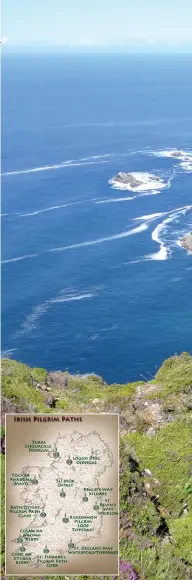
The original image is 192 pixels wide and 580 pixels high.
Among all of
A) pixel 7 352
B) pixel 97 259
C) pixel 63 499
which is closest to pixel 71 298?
pixel 97 259

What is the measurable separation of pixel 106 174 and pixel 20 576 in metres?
122

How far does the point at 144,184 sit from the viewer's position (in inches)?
4734

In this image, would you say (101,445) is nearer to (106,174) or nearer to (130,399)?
(130,399)

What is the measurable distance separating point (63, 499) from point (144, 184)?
377 feet

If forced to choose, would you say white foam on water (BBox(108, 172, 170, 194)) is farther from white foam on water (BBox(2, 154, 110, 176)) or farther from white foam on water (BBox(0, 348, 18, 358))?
white foam on water (BBox(0, 348, 18, 358))

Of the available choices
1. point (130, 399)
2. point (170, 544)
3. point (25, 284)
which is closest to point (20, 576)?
point (170, 544)

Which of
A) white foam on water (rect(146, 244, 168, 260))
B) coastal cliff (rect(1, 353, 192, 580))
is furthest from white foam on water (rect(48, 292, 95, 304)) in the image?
coastal cliff (rect(1, 353, 192, 580))

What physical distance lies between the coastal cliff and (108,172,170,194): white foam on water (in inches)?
3471

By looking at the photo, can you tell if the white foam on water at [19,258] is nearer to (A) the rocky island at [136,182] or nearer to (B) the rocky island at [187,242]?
(B) the rocky island at [187,242]

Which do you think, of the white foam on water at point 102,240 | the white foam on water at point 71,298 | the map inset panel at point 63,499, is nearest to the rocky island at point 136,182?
the white foam on water at point 102,240

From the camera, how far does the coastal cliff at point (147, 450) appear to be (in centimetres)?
→ 1039

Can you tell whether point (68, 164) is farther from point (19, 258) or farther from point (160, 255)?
point (160, 255)

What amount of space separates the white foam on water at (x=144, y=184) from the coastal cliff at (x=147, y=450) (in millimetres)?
88173

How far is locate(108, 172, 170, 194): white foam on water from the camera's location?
11831 centimetres
